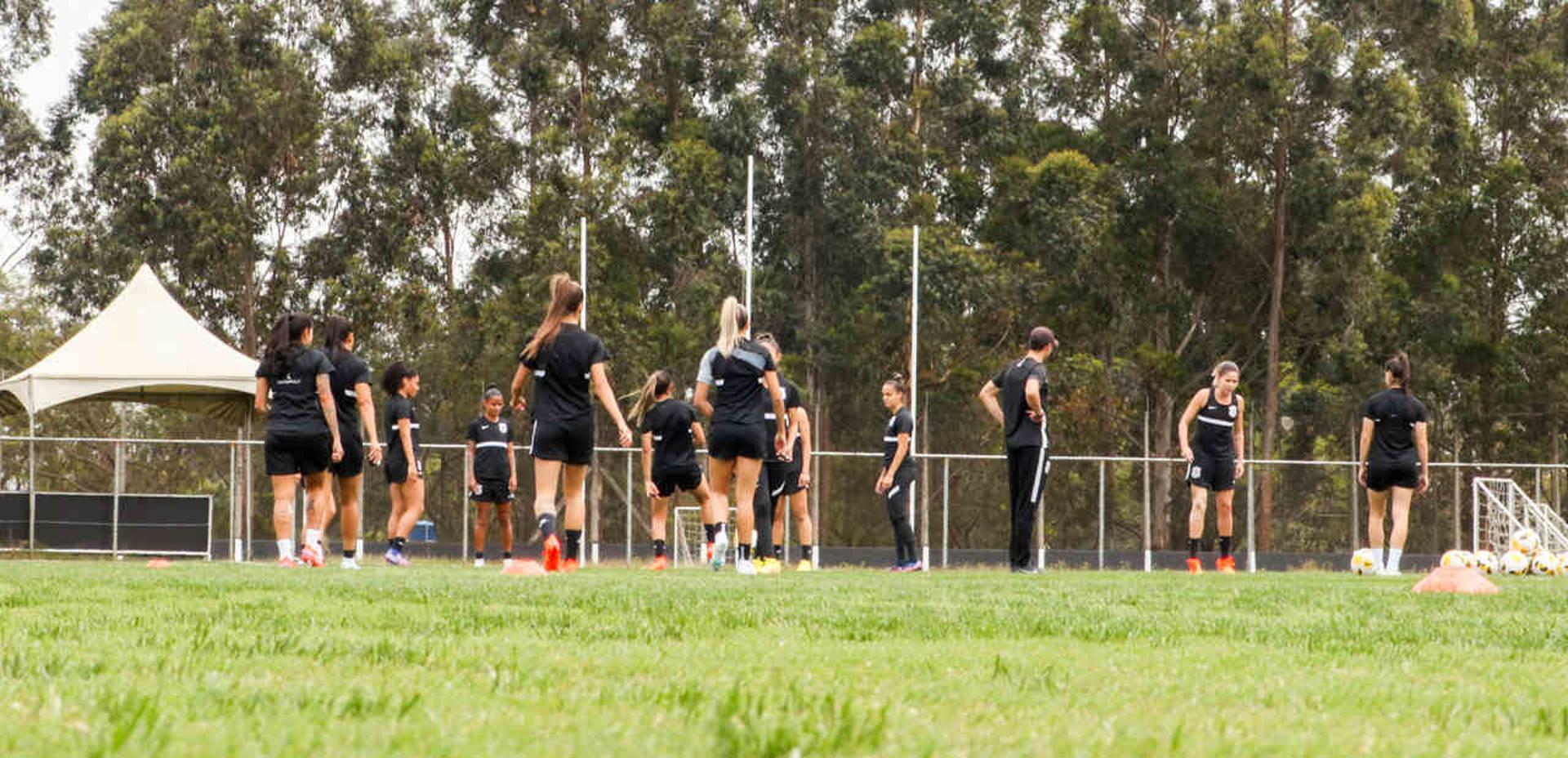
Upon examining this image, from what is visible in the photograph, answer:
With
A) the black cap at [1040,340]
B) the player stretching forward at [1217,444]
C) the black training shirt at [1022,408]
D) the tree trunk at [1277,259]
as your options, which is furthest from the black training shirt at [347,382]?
the tree trunk at [1277,259]

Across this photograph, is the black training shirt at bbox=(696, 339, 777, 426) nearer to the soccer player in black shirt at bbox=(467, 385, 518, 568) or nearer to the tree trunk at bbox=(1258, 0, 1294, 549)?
the soccer player in black shirt at bbox=(467, 385, 518, 568)

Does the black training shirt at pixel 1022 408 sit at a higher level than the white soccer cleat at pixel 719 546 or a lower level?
higher

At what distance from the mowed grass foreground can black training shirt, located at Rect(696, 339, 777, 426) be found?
478 centimetres

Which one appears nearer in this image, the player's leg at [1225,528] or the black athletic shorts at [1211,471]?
the black athletic shorts at [1211,471]

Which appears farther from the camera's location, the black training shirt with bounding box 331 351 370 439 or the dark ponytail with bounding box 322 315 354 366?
the dark ponytail with bounding box 322 315 354 366

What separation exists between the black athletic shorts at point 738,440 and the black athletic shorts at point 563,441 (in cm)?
119

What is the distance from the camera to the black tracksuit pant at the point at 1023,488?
14.5m

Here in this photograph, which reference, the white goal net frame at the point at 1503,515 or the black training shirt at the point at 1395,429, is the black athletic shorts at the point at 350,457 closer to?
the black training shirt at the point at 1395,429

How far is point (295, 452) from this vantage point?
44.7 feet

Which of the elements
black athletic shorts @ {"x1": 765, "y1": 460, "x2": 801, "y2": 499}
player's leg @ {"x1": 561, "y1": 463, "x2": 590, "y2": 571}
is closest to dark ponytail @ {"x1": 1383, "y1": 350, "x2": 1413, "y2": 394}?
black athletic shorts @ {"x1": 765, "y1": 460, "x2": 801, "y2": 499}

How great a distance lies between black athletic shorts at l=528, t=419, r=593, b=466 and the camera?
12.0m

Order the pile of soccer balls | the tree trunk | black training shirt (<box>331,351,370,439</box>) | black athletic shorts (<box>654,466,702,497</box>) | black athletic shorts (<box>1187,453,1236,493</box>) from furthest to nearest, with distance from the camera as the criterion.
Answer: the tree trunk
the pile of soccer balls
black athletic shorts (<box>1187,453,1236,493</box>)
black athletic shorts (<box>654,466,702,497</box>)
black training shirt (<box>331,351,370,439</box>)

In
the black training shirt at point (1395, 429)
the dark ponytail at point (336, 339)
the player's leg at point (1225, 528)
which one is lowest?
the player's leg at point (1225, 528)

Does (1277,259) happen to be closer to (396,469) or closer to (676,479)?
(396,469)
